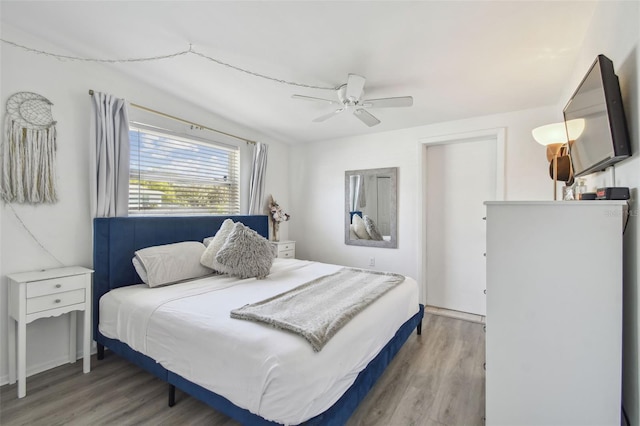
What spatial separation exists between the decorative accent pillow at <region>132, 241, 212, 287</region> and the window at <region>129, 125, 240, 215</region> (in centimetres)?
63

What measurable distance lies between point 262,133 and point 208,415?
139 inches

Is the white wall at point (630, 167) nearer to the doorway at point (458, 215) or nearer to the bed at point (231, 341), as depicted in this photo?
the bed at point (231, 341)

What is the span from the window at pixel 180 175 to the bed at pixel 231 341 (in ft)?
1.20

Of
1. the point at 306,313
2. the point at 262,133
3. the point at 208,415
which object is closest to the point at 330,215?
the point at 262,133

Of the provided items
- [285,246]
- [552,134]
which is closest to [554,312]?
[552,134]

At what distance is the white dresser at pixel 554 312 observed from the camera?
4.11 feet

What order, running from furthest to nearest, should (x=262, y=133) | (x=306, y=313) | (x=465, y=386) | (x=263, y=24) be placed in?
(x=262, y=133) < (x=465, y=386) < (x=263, y=24) < (x=306, y=313)

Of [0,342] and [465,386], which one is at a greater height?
[0,342]

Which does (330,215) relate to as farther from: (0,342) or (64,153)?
(0,342)

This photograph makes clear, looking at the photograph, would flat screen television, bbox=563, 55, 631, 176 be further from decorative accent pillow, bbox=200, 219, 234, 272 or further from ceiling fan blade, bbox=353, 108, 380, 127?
decorative accent pillow, bbox=200, 219, 234, 272

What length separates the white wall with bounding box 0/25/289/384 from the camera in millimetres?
2061

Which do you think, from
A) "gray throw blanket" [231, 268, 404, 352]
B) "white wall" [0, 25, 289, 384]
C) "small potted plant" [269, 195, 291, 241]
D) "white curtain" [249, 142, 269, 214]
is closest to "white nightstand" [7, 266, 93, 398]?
"white wall" [0, 25, 289, 384]

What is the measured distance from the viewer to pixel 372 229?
4.10 m

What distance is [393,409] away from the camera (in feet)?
6.01
